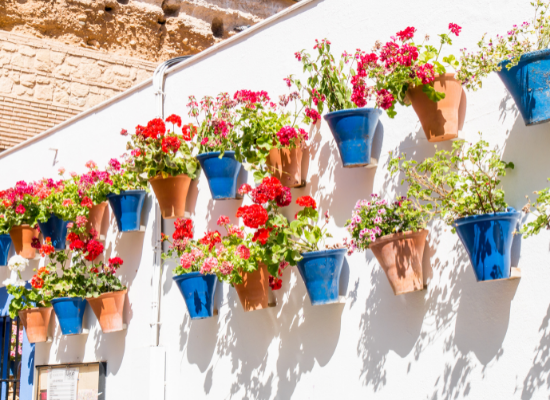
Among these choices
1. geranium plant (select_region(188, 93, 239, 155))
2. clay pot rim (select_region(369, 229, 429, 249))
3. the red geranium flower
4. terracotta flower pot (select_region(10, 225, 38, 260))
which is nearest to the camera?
clay pot rim (select_region(369, 229, 429, 249))

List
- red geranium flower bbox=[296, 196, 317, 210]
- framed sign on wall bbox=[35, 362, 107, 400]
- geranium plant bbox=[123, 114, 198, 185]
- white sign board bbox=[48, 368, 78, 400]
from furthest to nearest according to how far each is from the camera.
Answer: white sign board bbox=[48, 368, 78, 400] < framed sign on wall bbox=[35, 362, 107, 400] < geranium plant bbox=[123, 114, 198, 185] < red geranium flower bbox=[296, 196, 317, 210]

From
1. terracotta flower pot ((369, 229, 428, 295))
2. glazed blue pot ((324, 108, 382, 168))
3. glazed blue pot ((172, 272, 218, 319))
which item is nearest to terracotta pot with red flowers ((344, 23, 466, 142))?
glazed blue pot ((324, 108, 382, 168))

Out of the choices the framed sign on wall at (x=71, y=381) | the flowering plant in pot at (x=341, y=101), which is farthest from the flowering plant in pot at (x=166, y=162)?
the framed sign on wall at (x=71, y=381)

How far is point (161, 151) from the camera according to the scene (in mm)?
4016

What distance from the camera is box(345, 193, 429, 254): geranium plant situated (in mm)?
2812

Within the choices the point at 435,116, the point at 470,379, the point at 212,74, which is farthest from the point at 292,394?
the point at 212,74

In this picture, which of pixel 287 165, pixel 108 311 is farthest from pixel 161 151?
pixel 108 311

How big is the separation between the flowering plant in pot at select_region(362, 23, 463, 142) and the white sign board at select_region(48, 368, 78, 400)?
3.12 meters

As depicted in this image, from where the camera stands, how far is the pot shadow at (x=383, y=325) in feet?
9.67

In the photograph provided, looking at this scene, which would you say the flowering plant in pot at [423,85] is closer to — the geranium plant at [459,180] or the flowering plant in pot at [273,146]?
the geranium plant at [459,180]

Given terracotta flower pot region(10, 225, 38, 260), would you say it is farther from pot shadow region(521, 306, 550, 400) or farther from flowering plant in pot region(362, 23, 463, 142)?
pot shadow region(521, 306, 550, 400)

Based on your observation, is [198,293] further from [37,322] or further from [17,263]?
[17,263]

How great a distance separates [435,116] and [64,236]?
3.17 m

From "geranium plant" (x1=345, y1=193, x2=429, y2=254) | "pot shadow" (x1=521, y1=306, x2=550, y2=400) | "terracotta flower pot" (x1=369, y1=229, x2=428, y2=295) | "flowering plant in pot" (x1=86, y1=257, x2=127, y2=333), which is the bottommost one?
"pot shadow" (x1=521, y1=306, x2=550, y2=400)
